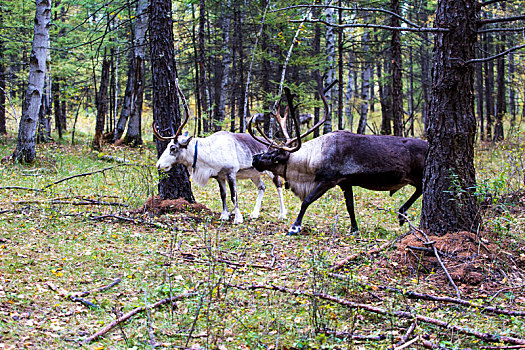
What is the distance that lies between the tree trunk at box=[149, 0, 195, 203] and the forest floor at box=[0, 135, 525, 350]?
40.1 inches

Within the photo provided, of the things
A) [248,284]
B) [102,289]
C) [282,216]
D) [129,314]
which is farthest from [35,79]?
[129,314]

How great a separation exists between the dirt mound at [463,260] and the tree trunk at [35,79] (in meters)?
11.5

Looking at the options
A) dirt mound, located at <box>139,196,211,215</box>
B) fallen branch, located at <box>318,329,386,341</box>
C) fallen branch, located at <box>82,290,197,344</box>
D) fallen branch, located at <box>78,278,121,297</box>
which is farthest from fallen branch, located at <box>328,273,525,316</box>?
dirt mound, located at <box>139,196,211,215</box>

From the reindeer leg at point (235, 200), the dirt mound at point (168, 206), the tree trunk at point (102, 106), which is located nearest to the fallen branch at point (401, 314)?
the reindeer leg at point (235, 200)

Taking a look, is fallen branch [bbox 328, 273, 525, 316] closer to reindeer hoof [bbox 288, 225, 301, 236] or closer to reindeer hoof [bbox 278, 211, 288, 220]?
reindeer hoof [bbox 288, 225, 301, 236]

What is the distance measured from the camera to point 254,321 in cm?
420

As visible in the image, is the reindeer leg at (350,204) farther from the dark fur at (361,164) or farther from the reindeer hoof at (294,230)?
the reindeer hoof at (294,230)

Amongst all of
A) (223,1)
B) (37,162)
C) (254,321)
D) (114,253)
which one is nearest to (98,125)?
(37,162)

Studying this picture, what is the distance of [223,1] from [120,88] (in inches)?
683

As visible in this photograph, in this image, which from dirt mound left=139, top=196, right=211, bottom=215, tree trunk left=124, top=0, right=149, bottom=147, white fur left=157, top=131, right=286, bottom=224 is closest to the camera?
dirt mound left=139, top=196, right=211, bottom=215

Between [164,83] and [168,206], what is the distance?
2529 mm

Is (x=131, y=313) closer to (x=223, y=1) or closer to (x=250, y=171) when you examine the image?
(x=250, y=171)

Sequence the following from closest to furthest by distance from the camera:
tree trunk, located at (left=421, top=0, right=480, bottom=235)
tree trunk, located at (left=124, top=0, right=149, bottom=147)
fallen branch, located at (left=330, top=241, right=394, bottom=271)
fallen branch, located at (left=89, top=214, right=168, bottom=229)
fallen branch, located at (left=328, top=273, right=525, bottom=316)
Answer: fallen branch, located at (left=328, top=273, right=525, bottom=316) → fallen branch, located at (left=330, top=241, right=394, bottom=271) → tree trunk, located at (left=421, top=0, right=480, bottom=235) → fallen branch, located at (left=89, top=214, right=168, bottom=229) → tree trunk, located at (left=124, top=0, right=149, bottom=147)

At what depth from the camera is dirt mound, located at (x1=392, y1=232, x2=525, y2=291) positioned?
507 cm
